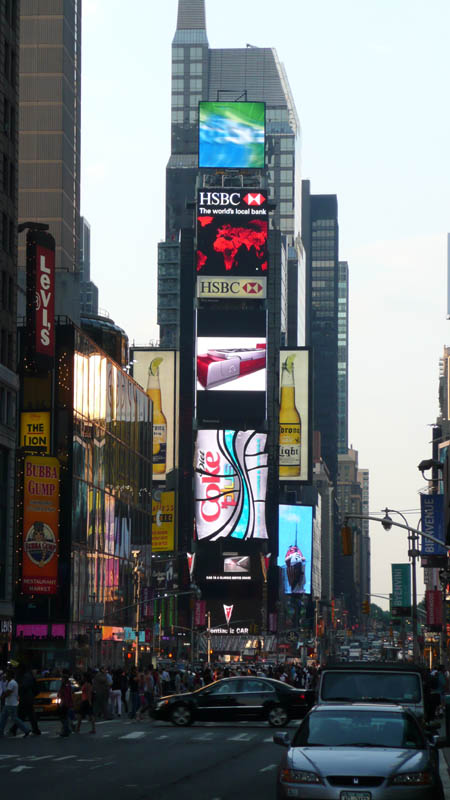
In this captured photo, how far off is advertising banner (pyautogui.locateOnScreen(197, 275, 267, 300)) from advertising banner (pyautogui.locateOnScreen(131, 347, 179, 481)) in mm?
9791

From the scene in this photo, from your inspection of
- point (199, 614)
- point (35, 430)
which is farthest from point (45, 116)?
point (35, 430)

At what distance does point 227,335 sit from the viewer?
189125 mm

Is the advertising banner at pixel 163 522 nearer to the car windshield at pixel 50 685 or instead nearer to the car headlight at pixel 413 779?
the car windshield at pixel 50 685

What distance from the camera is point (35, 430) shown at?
318ft

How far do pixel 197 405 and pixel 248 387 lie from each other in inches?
292

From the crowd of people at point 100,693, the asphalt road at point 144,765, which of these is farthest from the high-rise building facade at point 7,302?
the asphalt road at point 144,765

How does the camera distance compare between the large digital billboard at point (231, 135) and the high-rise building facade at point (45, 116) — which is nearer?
the high-rise building facade at point (45, 116)

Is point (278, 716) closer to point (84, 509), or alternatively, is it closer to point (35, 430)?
point (35, 430)

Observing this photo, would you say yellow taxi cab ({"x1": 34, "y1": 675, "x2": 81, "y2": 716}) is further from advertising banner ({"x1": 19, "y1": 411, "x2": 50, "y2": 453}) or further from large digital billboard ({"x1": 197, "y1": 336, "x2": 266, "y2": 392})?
large digital billboard ({"x1": 197, "y1": 336, "x2": 266, "y2": 392})

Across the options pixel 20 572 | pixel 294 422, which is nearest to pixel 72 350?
pixel 20 572

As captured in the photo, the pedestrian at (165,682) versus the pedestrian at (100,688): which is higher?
the pedestrian at (100,688)

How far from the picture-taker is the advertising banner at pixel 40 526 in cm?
8431

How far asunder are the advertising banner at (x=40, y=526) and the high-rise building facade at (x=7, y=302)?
262 inches

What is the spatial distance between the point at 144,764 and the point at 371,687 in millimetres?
5692
